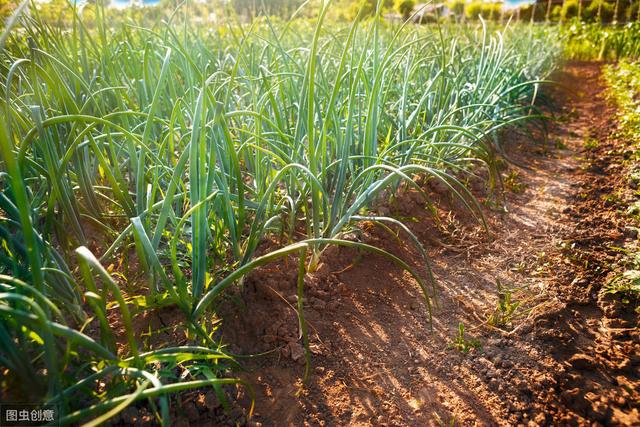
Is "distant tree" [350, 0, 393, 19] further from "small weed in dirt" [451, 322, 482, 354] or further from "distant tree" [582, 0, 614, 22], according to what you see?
"distant tree" [582, 0, 614, 22]

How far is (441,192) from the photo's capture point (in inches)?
85.0

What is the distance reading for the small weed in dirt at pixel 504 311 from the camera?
54.7 inches

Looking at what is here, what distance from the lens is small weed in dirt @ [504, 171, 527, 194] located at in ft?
7.79

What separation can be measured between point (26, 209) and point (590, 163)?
2.95m

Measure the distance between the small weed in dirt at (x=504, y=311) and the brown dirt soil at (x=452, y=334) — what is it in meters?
0.01

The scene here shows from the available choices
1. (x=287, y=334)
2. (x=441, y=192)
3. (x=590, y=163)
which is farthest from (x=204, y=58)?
(x=590, y=163)

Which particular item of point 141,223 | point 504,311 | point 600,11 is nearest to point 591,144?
point 504,311

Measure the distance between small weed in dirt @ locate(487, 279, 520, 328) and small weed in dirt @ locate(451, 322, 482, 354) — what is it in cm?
11

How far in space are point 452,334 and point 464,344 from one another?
6 centimetres

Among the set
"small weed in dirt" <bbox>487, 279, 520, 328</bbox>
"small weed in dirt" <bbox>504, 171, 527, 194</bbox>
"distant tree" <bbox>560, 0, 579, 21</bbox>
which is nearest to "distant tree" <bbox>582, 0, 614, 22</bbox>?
"distant tree" <bbox>560, 0, 579, 21</bbox>

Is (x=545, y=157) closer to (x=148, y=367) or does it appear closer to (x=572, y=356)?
(x=572, y=356)

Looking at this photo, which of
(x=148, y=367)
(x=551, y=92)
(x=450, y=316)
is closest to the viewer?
(x=148, y=367)

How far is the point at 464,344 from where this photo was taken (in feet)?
4.30

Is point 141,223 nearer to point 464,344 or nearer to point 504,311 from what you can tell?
point 464,344
